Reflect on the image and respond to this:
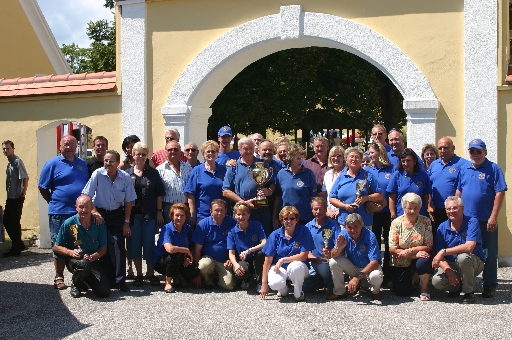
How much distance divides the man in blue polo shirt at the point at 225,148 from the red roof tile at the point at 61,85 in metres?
2.31

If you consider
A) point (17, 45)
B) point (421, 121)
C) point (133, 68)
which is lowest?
point (421, 121)

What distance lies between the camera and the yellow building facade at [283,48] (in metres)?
7.32

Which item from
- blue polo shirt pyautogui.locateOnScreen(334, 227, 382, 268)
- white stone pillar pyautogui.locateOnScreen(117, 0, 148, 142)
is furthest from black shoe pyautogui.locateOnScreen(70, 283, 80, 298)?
white stone pillar pyautogui.locateOnScreen(117, 0, 148, 142)

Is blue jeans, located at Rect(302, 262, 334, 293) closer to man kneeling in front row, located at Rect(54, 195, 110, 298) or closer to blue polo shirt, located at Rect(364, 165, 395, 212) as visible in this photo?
blue polo shirt, located at Rect(364, 165, 395, 212)

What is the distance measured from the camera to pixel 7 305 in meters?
5.86

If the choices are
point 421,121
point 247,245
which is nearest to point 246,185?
point 247,245

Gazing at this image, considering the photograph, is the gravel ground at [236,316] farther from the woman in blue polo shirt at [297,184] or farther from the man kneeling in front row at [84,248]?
the woman in blue polo shirt at [297,184]

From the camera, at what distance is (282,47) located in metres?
8.43

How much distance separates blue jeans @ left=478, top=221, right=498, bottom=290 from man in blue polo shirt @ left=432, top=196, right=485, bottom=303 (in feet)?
0.44

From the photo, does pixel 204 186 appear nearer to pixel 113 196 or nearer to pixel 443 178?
pixel 113 196

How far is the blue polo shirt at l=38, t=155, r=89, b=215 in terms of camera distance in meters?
6.79

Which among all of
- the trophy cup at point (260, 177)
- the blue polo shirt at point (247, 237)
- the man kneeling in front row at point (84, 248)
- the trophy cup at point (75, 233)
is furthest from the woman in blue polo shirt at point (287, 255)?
the trophy cup at point (75, 233)

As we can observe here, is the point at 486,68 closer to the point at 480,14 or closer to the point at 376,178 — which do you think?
the point at 480,14

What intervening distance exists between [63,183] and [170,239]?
1350 mm
